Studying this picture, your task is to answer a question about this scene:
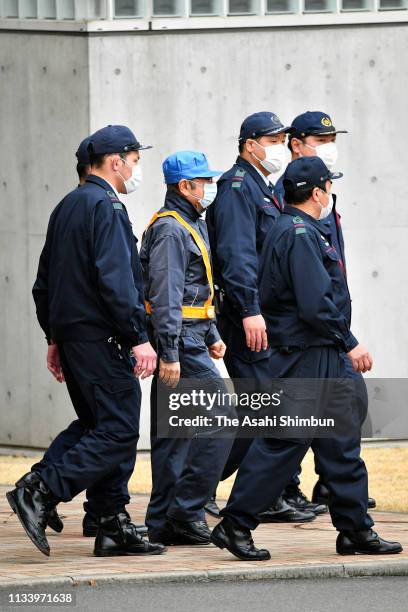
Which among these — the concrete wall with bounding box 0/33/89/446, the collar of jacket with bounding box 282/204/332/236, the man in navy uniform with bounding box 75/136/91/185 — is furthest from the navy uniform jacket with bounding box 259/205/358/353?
the concrete wall with bounding box 0/33/89/446

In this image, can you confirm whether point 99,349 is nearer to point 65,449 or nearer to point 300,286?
point 300,286

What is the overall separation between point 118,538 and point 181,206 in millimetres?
1694

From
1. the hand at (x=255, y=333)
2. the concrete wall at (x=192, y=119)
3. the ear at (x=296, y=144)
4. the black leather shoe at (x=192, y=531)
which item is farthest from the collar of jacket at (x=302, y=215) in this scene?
the concrete wall at (x=192, y=119)

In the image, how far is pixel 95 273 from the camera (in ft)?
27.2

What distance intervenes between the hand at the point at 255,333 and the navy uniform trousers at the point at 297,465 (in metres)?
0.95

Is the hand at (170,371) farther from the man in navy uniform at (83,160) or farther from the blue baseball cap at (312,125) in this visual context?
the blue baseball cap at (312,125)

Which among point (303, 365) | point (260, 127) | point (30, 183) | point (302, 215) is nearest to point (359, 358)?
point (303, 365)

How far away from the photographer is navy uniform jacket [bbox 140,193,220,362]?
338 inches

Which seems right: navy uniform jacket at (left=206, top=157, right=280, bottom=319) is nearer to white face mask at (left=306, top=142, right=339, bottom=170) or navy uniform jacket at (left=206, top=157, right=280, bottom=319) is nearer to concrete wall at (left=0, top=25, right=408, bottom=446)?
white face mask at (left=306, top=142, right=339, bottom=170)

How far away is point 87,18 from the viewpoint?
500 inches

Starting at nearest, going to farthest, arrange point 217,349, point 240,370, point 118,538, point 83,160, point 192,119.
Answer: point 118,538, point 217,349, point 83,160, point 240,370, point 192,119

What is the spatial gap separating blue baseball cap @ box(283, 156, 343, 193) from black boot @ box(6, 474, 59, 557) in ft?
5.95

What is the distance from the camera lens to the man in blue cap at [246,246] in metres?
9.34

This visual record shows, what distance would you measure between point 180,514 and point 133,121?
4618 mm
